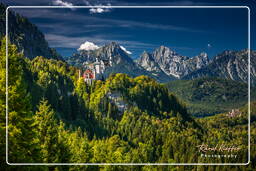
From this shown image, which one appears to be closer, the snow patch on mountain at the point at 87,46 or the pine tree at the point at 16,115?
the pine tree at the point at 16,115

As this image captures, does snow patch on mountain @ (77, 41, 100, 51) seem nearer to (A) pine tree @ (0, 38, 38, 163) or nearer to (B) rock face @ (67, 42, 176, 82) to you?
(B) rock face @ (67, 42, 176, 82)

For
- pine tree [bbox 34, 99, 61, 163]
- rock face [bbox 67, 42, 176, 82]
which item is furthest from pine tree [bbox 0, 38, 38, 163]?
pine tree [bbox 34, 99, 61, 163]

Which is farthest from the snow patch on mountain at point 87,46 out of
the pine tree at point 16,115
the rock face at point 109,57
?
the pine tree at point 16,115

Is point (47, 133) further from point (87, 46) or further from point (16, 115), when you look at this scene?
point (87, 46)

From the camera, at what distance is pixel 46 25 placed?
7375 millimetres

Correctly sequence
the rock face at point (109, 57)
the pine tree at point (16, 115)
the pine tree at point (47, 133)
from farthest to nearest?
the pine tree at point (47, 133)
the rock face at point (109, 57)
the pine tree at point (16, 115)

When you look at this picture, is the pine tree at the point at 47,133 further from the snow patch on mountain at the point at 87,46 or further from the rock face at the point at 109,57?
the snow patch on mountain at the point at 87,46

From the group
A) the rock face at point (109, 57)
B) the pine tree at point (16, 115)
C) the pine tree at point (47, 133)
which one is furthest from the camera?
the pine tree at point (47, 133)

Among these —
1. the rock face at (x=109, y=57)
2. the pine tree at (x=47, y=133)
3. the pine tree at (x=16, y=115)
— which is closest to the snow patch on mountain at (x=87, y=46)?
the rock face at (x=109, y=57)

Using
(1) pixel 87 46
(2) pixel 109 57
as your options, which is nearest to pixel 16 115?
(1) pixel 87 46

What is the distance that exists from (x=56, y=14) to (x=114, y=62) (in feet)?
8.24

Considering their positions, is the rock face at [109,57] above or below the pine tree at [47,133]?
above

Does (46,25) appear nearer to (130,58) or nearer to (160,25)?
(130,58)

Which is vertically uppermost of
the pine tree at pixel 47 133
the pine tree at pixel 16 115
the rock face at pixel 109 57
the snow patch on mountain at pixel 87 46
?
the snow patch on mountain at pixel 87 46
